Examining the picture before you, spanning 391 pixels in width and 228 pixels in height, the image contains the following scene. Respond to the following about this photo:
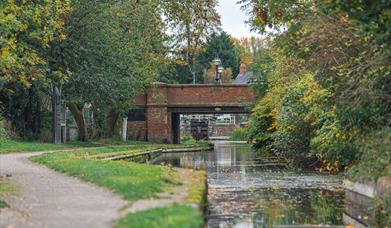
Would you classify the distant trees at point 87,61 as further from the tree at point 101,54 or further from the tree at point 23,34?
the tree at point 23,34

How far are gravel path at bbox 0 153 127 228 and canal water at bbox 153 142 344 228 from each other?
248 cm

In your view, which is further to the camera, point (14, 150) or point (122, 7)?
point (122, 7)

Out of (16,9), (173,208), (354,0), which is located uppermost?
(16,9)

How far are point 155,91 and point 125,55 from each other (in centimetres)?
1304

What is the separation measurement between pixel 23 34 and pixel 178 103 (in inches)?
924

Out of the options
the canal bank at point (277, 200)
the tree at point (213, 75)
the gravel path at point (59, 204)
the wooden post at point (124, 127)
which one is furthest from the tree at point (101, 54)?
the tree at point (213, 75)

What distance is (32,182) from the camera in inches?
646

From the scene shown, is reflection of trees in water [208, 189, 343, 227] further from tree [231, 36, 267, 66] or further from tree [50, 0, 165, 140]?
tree [231, 36, 267, 66]

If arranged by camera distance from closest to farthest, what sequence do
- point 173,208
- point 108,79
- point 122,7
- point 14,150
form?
point 173,208
point 14,150
point 108,79
point 122,7

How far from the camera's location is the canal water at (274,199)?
47.0 feet

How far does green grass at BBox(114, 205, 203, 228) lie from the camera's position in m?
Result: 8.83

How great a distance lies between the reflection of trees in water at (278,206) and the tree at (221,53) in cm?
7378

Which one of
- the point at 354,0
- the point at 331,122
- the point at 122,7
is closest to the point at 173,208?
the point at 354,0

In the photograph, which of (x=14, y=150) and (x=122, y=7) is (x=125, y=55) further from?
(x=14, y=150)
